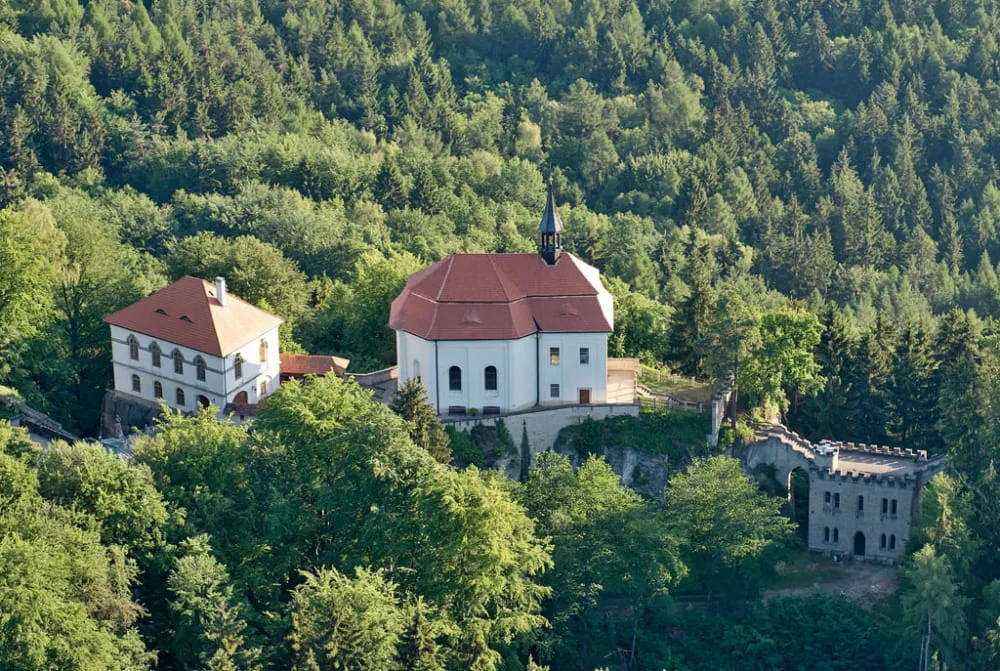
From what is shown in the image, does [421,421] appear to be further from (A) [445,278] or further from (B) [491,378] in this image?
(A) [445,278]

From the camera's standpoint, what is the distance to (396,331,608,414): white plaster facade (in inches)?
3118

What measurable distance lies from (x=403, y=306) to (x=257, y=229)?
33078mm

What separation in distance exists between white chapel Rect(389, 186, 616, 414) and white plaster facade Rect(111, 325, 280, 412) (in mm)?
7168

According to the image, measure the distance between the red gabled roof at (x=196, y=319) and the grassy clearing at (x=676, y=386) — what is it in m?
19.6

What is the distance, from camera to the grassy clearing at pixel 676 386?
83312 millimetres

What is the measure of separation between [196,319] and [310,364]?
695cm

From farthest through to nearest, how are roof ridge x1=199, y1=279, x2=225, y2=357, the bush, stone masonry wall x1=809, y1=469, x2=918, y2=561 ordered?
1. roof ridge x1=199, y1=279, x2=225, y2=357
2. stone masonry wall x1=809, y1=469, x2=918, y2=561
3. the bush

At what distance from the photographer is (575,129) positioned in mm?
159625

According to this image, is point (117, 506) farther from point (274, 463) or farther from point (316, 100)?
point (316, 100)

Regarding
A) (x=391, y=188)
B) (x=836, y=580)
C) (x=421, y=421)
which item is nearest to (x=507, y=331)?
(x=421, y=421)

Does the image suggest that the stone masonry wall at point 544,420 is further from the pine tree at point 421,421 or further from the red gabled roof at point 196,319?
the red gabled roof at point 196,319

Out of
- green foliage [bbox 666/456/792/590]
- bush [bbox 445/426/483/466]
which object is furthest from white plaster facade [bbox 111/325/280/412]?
green foliage [bbox 666/456/792/590]

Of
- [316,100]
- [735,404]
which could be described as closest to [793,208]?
[316,100]

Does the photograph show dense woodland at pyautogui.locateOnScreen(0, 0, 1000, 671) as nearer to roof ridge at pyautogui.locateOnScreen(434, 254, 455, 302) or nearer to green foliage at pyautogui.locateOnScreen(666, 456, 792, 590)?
green foliage at pyautogui.locateOnScreen(666, 456, 792, 590)
